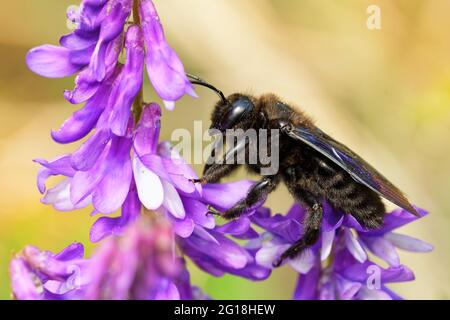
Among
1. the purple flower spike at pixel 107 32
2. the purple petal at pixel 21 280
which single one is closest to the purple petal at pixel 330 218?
the purple flower spike at pixel 107 32

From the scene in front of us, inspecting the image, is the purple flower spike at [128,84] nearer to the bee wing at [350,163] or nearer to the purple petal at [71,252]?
the purple petal at [71,252]

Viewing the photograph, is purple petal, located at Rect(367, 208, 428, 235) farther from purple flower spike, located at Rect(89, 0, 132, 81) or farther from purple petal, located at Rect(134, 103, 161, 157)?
purple flower spike, located at Rect(89, 0, 132, 81)

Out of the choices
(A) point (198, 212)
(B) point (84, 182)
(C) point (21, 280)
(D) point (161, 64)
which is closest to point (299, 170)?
(A) point (198, 212)

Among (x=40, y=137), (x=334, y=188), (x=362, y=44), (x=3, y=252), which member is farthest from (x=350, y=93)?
(x=334, y=188)

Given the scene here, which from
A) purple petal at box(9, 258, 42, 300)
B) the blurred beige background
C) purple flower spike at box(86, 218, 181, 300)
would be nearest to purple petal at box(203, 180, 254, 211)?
purple petal at box(9, 258, 42, 300)

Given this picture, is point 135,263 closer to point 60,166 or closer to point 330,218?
point 60,166

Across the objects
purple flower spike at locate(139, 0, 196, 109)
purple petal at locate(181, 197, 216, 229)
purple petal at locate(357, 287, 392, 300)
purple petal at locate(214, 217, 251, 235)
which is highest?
purple flower spike at locate(139, 0, 196, 109)

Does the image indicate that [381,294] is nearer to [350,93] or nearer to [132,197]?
[132,197]
